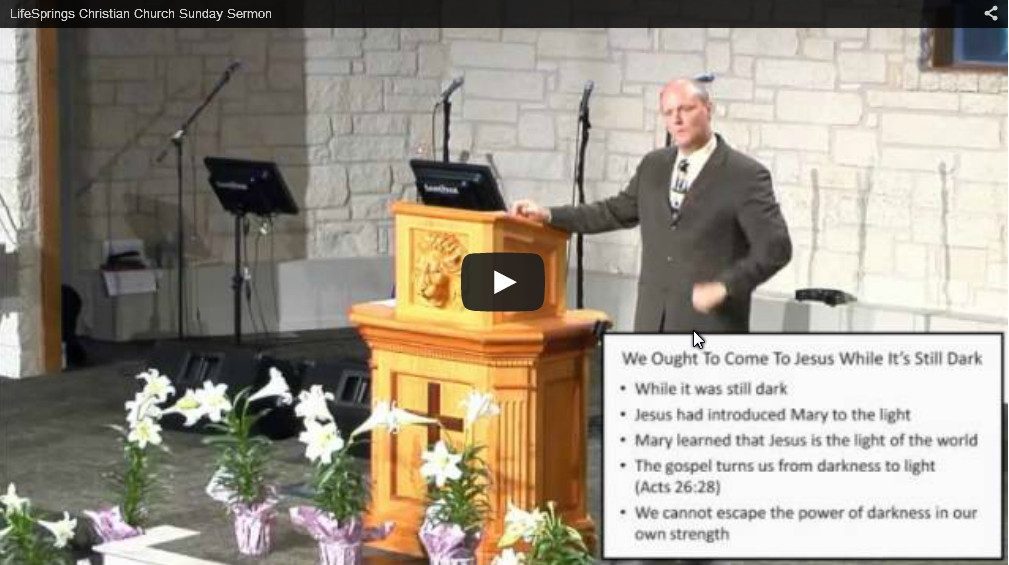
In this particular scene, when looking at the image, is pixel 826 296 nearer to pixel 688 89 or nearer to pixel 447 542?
pixel 447 542

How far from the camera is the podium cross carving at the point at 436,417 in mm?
5961

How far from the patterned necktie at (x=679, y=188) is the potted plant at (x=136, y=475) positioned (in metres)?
1.68

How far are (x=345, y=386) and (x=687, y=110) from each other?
3256mm

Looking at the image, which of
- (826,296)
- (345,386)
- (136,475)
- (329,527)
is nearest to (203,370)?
(345,386)

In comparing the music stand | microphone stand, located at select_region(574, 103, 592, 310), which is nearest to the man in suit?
microphone stand, located at select_region(574, 103, 592, 310)

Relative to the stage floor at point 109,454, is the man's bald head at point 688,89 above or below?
above

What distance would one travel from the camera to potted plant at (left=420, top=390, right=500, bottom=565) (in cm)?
571

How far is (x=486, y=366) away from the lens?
585cm

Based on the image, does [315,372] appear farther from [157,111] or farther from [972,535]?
[972,535]

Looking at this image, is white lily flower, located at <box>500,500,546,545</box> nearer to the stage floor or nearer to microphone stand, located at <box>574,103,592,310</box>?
the stage floor

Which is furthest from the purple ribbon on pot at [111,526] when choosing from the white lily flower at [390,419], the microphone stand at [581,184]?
the microphone stand at [581,184]

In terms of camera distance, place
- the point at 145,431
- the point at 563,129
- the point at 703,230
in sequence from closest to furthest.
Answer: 1. the point at 703,230
2. the point at 145,431
3. the point at 563,129

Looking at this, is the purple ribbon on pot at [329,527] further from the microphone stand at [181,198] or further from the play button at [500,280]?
the microphone stand at [181,198]

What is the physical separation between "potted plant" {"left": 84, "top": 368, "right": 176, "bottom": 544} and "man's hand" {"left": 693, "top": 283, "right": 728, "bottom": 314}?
1749 mm
